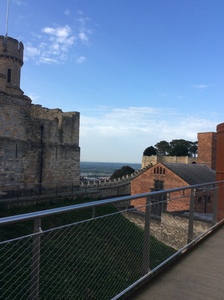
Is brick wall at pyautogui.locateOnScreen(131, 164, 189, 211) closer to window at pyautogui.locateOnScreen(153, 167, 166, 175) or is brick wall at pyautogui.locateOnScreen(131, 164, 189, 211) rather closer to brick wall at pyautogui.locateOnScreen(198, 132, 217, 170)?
window at pyautogui.locateOnScreen(153, 167, 166, 175)

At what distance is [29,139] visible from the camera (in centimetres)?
2131

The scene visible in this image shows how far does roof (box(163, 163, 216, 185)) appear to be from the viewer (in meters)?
27.0

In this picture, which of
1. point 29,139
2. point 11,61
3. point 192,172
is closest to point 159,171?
point 192,172

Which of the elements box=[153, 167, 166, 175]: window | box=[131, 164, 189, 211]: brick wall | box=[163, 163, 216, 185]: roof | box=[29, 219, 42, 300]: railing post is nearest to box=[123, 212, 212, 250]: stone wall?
box=[131, 164, 189, 211]: brick wall

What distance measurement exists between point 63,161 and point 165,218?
10.7 metres

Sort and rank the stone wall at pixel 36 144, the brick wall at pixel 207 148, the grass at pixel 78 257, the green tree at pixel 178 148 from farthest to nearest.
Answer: the green tree at pixel 178 148, the brick wall at pixel 207 148, the stone wall at pixel 36 144, the grass at pixel 78 257

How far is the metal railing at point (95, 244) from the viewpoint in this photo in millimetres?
3079

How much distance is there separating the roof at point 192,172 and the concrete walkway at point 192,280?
73.5 feet

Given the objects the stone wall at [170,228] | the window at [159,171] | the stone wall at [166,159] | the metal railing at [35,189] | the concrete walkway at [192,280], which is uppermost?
the stone wall at [166,159]

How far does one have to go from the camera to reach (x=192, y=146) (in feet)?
245

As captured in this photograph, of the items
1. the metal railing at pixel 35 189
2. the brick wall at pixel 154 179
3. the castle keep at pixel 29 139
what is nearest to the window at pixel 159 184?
the brick wall at pixel 154 179

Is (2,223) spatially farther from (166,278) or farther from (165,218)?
(165,218)

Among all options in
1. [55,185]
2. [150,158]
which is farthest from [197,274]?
[150,158]

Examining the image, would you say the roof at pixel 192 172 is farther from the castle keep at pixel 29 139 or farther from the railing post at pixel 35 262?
the railing post at pixel 35 262
